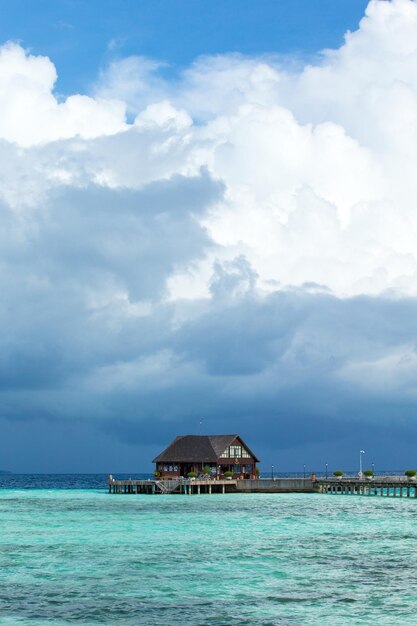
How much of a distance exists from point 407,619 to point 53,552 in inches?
997

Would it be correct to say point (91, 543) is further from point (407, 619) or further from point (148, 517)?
point (407, 619)

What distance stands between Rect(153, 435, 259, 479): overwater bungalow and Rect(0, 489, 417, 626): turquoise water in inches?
2094

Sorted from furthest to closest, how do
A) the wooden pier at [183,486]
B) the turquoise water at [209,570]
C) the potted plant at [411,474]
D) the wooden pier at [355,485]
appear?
the wooden pier at [183,486] → the wooden pier at [355,485] → the potted plant at [411,474] → the turquoise water at [209,570]

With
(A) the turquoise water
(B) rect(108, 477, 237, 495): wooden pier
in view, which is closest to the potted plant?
(B) rect(108, 477, 237, 495): wooden pier

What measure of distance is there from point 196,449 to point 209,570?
92.4 metres

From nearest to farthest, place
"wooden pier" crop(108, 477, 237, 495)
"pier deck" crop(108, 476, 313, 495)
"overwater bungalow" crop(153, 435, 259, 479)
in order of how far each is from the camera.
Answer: "wooden pier" crop(108, 477, 237, 495), "pier deck" crop(108, 476, 313, 495), "overwater bungalow" crop(153, 435, 259, 479)

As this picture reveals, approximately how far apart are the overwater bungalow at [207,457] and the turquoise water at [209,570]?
174ft

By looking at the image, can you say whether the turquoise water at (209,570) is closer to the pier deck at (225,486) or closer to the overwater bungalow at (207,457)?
the pier deck at (225,486)

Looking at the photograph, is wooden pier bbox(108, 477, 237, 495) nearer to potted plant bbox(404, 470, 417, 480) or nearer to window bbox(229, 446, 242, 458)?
window bbox(229, 446, 242, 458)

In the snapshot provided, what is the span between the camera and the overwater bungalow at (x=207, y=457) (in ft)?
440

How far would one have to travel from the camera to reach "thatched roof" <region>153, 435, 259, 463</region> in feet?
440

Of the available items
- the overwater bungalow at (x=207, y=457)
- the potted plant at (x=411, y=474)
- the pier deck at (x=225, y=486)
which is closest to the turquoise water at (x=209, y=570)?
the potted plant at (x=411, y=474)

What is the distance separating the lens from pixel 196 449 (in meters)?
136

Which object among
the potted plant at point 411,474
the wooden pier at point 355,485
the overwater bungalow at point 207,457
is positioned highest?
the overwater bungalow at point 207,457
